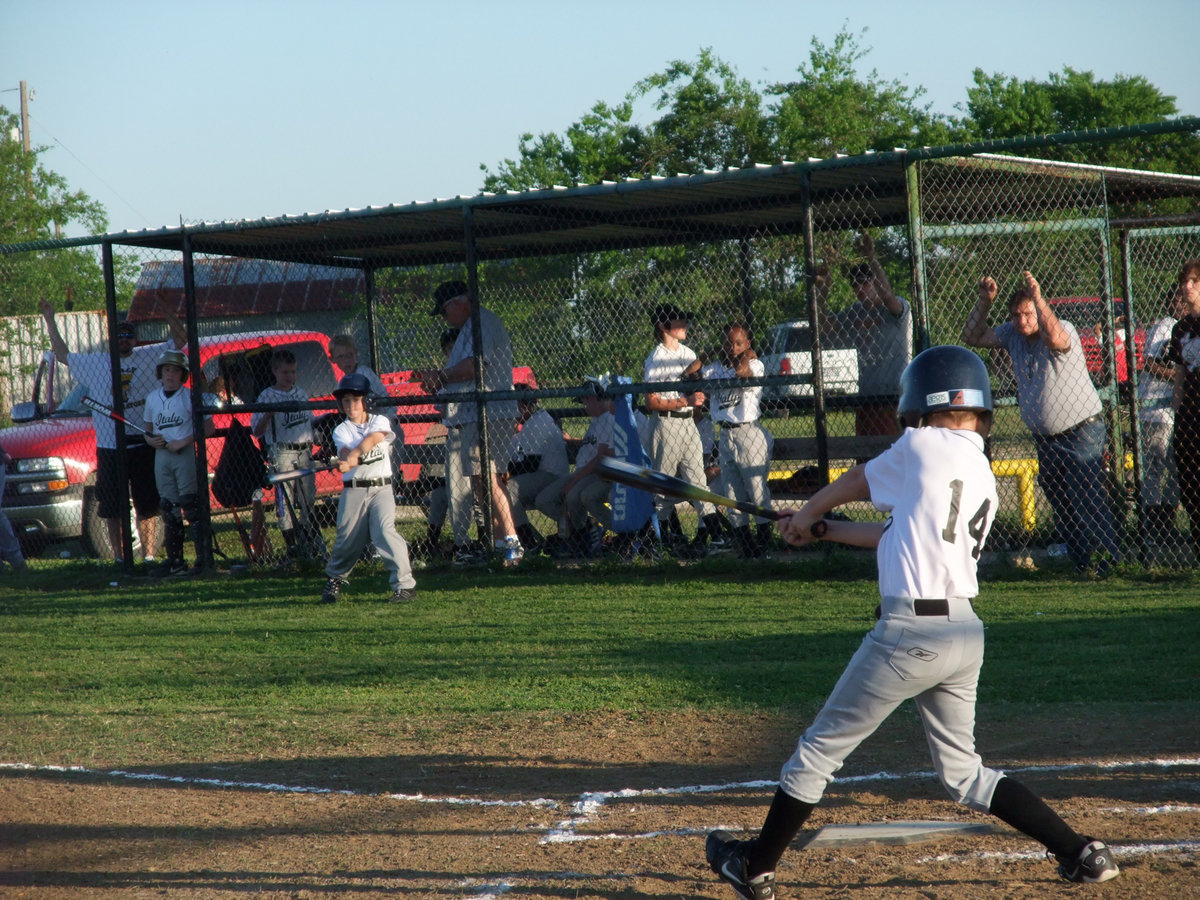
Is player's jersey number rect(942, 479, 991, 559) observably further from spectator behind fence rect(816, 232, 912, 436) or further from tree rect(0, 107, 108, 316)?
tree rect(0, 107, 108, 316)

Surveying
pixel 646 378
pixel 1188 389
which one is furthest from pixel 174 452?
pixel 1188 389

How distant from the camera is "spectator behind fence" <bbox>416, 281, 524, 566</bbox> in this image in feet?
33.4

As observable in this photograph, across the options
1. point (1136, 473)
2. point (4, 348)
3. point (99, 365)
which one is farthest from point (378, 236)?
point (4, 348)

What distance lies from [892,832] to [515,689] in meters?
2.81

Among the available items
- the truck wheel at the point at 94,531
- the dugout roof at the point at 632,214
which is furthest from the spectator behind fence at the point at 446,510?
the truck wheel at the point at 94,531

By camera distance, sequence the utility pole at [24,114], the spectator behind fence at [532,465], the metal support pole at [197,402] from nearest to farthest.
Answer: the metal support pole at [197,402]
the spectator behind fence at [532,465]
the utility pole at [24,114]

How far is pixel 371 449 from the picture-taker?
908 cm

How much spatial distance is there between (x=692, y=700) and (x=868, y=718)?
8.65 ft

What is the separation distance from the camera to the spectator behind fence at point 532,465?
1082 cm

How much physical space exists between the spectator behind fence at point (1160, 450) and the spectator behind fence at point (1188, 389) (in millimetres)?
199

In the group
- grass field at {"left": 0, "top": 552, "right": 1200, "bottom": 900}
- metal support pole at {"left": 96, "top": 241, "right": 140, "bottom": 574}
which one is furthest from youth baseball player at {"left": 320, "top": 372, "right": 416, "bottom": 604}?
metal support pole at {"left": 96, "top": 241, "right": 140, "bottom": 574}

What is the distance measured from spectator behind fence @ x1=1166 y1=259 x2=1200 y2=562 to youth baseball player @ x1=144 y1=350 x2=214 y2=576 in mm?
8068

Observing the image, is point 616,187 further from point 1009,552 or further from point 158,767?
point 158,767

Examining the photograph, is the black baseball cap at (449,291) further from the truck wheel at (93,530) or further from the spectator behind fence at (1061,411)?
the truck wheel at (93,530)
